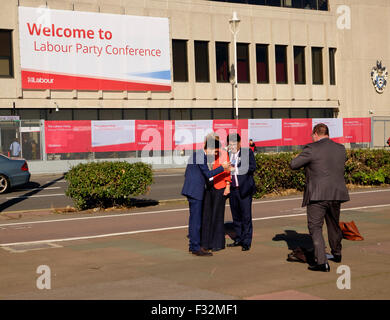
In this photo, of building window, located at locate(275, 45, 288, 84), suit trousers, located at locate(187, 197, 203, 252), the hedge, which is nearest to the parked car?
the hedge

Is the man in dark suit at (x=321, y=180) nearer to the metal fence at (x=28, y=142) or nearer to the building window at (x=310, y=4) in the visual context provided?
the metal fence at (x=28, y=142)

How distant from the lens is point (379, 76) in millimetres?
52531

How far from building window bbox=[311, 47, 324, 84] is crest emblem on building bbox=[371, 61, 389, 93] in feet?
15.3

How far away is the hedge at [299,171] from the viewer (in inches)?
738

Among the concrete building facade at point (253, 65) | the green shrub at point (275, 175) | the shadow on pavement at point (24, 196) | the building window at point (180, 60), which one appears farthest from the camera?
the building window at point (180, 60)

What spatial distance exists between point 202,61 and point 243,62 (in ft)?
11.4

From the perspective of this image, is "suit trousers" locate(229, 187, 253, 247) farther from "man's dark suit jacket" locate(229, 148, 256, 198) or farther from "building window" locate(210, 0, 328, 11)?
"building window" locate(210, 0, 328, 11)

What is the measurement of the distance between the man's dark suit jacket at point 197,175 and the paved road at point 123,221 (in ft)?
9.98

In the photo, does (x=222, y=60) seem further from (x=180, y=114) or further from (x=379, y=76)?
(x=379, y=76)

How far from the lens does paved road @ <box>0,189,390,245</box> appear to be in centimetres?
1271

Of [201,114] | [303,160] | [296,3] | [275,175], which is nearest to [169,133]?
[201,114]

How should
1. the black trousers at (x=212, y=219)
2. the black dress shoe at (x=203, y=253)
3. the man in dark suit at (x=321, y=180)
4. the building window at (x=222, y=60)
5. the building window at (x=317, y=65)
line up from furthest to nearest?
the building window at (x=317, y=65) < the building window at (x=222, y=60) < the black trousers at (x=212, y=219) < the black dress shoe at (x=203, y=253) < the man in dark suit at (x=321, y=180)

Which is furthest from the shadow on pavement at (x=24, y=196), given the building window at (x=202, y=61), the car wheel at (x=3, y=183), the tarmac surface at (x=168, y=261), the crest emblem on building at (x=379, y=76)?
the crest emblem on building at (x=379, y=76)

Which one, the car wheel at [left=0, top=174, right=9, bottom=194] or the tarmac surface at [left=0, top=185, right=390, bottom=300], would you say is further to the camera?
the car wheel at [left=0, top=174, right=9, bottom=194]
